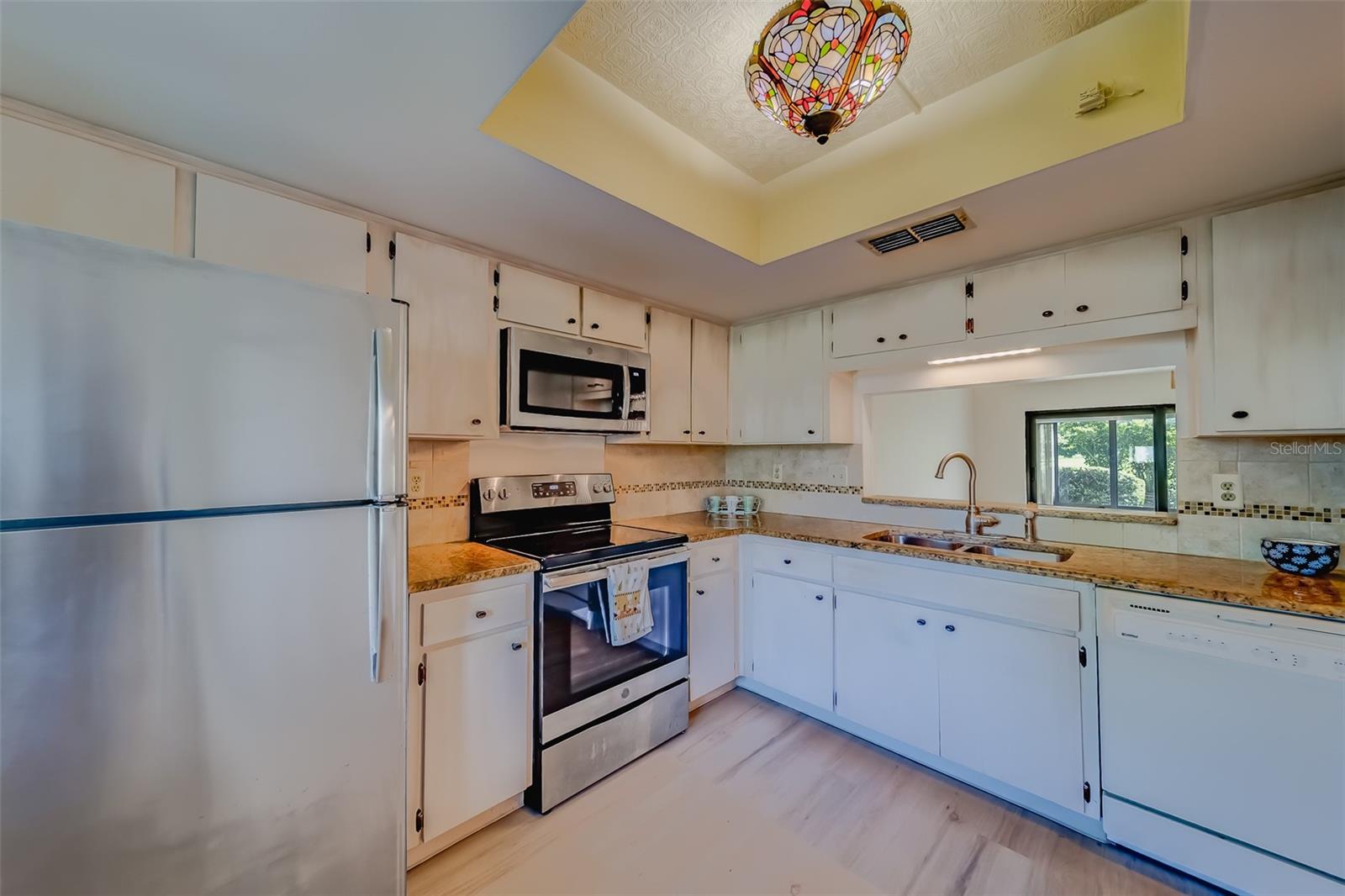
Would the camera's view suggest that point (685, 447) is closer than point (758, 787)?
No

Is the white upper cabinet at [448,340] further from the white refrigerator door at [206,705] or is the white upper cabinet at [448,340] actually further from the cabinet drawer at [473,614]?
the white refrigerator door at [206,705]

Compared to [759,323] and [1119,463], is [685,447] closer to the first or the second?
[759,323]

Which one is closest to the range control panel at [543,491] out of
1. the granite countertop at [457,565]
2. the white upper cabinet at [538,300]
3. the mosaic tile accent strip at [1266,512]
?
the granite countertop at [457,565]

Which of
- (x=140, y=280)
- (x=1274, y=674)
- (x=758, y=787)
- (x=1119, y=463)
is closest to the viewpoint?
(x=140, y=280)

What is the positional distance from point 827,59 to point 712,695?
272 cm

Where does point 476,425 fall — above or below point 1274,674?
above

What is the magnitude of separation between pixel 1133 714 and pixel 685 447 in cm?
241

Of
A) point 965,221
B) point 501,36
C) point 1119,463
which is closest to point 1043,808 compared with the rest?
point 1119,463

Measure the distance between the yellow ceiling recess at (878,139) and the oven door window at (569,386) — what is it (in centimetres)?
83

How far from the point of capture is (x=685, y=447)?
340cm

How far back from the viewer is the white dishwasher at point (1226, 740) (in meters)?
1.38

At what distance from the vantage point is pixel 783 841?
1768 mm

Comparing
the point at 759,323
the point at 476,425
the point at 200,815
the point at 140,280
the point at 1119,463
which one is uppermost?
the point at 759,323

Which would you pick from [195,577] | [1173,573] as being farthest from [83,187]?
[1173,573]
